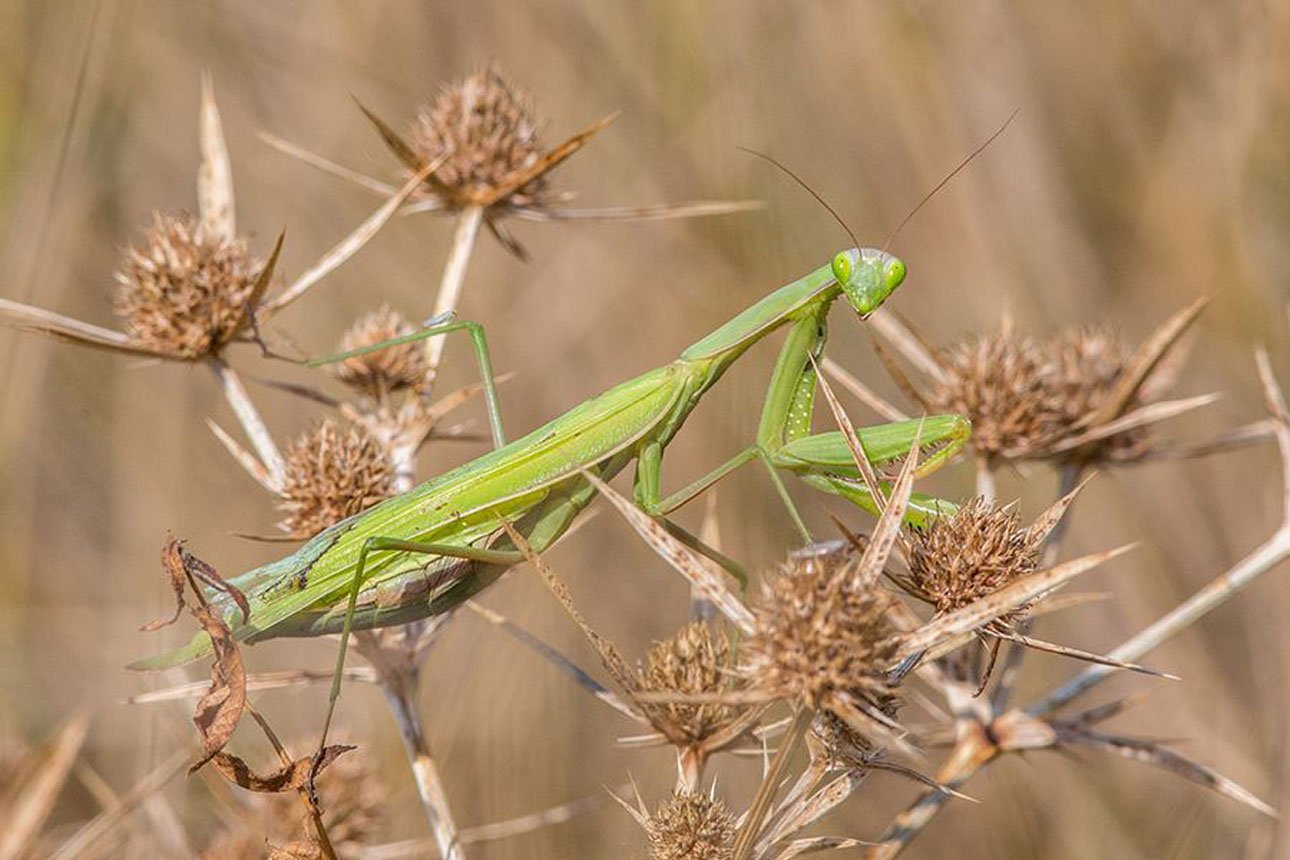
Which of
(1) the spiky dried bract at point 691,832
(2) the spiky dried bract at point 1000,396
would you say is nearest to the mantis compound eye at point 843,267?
(2) the spiky dried bract at point 1000,396

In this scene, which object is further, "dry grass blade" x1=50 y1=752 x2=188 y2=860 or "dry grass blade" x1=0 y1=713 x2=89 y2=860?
"dry grass blade" x1=0 y1=713 x2=89 y2=860

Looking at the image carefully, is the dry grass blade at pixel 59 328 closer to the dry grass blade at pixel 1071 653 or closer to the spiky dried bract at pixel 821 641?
the spiky dried bract at pixel 821 641

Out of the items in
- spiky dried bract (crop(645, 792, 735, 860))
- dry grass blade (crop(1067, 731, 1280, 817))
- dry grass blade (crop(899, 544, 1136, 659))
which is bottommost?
dry grass blade (crop(1067, 731, 1280, 817))

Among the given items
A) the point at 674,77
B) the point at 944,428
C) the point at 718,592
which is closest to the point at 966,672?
the point at 944,428

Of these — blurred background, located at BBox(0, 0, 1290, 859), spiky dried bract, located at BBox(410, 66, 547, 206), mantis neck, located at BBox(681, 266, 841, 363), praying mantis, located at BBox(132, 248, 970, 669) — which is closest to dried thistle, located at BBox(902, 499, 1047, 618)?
praying mantis, located at BBox(132, 248, 970, 669)

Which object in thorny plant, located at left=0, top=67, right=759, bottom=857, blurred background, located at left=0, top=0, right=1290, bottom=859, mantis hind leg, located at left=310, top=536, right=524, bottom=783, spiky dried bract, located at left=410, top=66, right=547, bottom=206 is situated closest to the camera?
mantis hind leg, located at left=310, top=536, right=524, bottom=783

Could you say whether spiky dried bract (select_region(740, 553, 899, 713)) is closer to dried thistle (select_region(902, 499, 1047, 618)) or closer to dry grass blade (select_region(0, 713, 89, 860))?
dried thistle (select_region(902, 499, 1047, 618))
